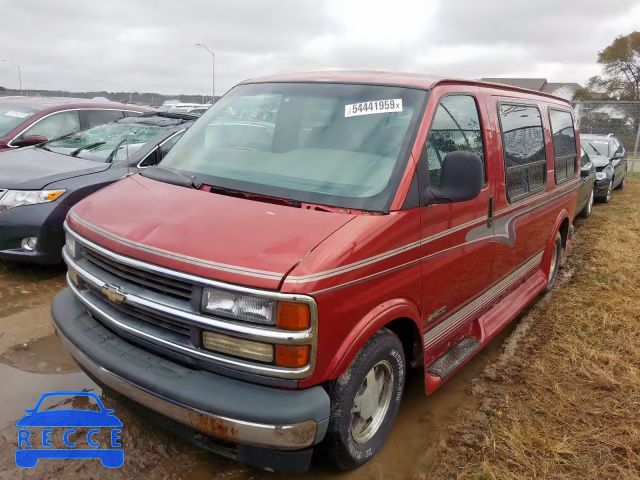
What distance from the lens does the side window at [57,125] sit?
7449 millimetres

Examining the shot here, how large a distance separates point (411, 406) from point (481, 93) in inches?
90.9

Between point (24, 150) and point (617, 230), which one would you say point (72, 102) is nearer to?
point (24, 150)

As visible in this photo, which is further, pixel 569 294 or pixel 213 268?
pixel 569 294

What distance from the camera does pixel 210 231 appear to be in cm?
248

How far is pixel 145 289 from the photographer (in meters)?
2.53

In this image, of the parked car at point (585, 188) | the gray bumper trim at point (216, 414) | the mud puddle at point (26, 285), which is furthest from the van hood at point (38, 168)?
the parked car at point (585, 188)

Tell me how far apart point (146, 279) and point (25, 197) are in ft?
10.6

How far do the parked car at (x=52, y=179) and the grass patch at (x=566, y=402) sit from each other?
147 inches

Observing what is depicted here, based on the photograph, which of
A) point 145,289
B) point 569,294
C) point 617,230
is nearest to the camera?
point 145,289

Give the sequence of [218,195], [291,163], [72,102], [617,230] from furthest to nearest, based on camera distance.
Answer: [617,230]
[72,102]
[291,163]
[218,195]

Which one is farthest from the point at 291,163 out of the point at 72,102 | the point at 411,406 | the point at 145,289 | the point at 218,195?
the point at 72,102

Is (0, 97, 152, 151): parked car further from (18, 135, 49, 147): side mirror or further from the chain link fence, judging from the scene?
the chain link fence

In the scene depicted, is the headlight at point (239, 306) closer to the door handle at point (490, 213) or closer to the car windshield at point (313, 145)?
the car windshield at point (313, 145)

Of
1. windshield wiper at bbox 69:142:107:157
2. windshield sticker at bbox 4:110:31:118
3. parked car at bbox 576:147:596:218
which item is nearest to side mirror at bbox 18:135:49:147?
windshield sticker at bbox 4:110:31:118
